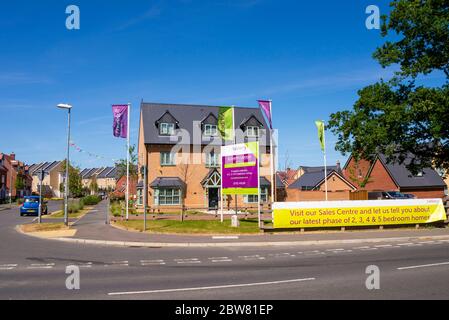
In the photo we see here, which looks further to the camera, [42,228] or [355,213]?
[42,228]

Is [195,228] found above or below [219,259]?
above

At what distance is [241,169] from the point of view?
2381 cm

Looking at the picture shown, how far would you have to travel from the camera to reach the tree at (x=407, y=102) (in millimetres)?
23859

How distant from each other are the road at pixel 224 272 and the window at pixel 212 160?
2556 cm

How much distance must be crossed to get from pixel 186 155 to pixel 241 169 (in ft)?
57.6

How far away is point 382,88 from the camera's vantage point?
2689 centimetres

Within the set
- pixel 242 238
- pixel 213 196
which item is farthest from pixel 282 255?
pixel 213 196

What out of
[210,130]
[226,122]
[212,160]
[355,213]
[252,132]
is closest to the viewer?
[355,213]

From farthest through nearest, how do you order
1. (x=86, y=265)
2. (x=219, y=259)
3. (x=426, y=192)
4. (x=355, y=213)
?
(x=426, y=192)
(x=355, y=213)
(x=219, y=259)
(x=86, y=265)

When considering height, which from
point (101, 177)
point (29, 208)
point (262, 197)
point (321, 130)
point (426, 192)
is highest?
point (321, 130)

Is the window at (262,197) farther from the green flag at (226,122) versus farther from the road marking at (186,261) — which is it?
the road marking at (186,261)

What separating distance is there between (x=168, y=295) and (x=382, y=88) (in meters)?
24.2

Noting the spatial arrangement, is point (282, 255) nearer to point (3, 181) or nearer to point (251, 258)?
point (251, 258)
